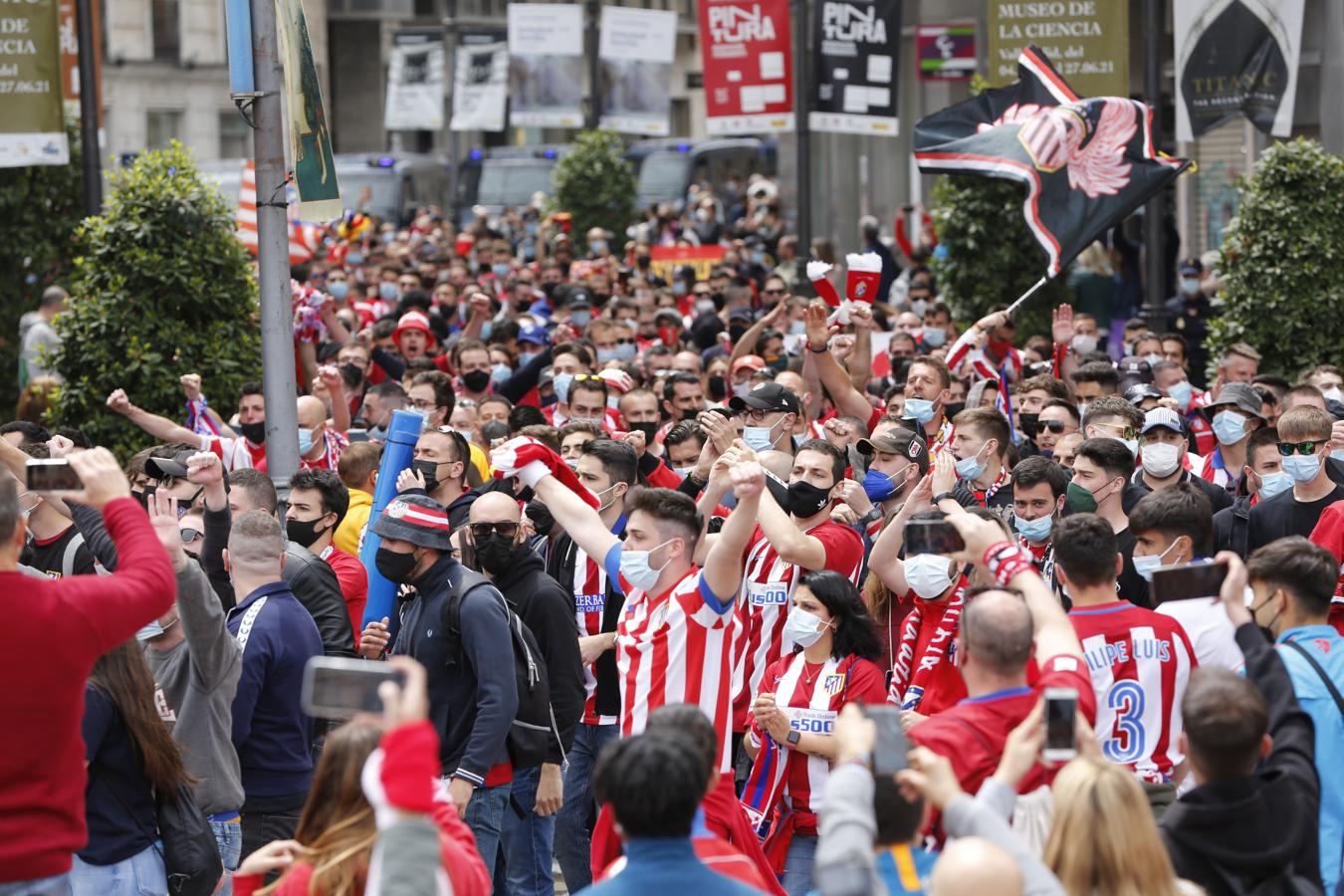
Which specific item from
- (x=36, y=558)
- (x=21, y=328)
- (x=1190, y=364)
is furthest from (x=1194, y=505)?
(x=21, y=328)

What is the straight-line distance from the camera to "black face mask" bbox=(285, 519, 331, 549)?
311 inches

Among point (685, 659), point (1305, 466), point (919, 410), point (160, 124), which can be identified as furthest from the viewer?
point (160, 124)

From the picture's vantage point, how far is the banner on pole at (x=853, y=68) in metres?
20.2

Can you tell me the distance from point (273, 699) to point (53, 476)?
192 centimetres

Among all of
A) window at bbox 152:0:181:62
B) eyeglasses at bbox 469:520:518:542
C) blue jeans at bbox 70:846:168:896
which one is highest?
window at bbox 152:0:181:62

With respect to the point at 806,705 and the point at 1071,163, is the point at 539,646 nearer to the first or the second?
the point at 806,705

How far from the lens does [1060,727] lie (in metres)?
4.22

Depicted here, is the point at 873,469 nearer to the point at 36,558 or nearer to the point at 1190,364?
the point at 36,558

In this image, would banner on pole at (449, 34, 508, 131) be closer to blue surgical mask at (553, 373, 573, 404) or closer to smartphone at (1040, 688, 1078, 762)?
blue surgical mask at (553, 373, 573, 404)

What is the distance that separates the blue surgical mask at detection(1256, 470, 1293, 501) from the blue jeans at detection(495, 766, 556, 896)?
3699mm

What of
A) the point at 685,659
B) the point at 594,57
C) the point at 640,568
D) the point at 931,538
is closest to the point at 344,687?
the point at 931,538

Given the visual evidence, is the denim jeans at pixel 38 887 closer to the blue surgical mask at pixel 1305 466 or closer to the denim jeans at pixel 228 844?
the denim jeans at pixel 228 844

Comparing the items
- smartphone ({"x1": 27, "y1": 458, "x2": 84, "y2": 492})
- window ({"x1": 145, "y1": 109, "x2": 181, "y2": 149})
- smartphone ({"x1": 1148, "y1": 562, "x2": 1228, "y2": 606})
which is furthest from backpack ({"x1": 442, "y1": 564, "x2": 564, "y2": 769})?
window ({"x1": 145, "y1": 109, "x2": 181, "y2": 149})

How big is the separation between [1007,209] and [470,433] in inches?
312
